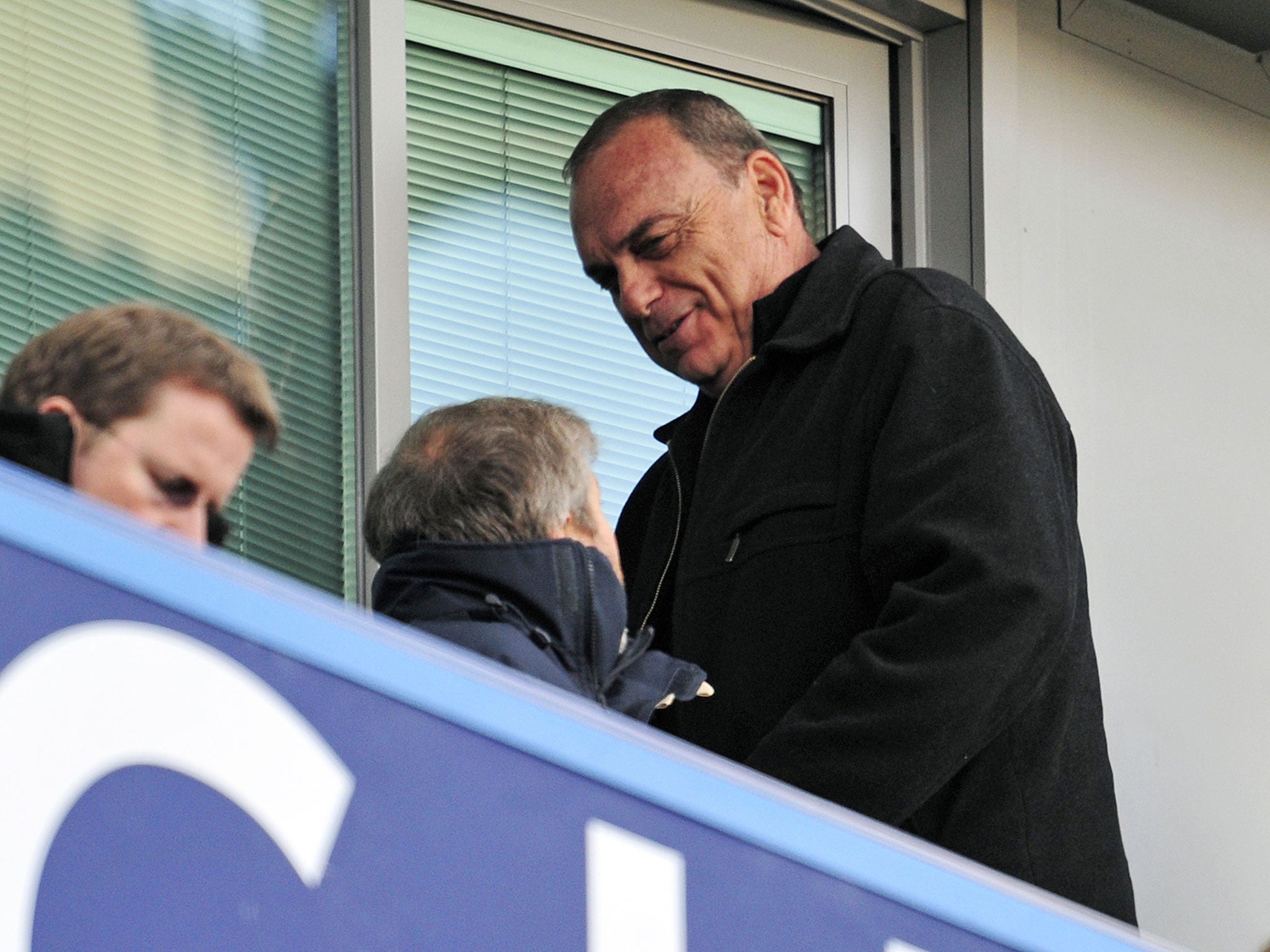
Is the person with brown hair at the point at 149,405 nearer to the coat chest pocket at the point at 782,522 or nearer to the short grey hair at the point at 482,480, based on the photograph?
the short grey hair at the point at 482,480

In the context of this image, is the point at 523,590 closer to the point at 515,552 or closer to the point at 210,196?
the point at 515,552

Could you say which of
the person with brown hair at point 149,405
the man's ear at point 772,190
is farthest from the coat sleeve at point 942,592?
the person with brown hair at point 149,405

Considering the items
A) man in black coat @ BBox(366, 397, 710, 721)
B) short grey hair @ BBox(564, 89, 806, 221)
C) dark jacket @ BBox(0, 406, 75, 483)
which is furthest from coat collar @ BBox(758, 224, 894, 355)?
dark jacket @ BBox(0, 406, 75, 483)

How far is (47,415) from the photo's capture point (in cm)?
124

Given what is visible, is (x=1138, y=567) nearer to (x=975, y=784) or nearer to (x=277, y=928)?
(x=975, y=784)

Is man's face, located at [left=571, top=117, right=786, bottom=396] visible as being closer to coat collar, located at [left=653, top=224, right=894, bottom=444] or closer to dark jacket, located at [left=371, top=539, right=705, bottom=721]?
coat collar, located at [left=653, top=224, right=894, bottom=444]

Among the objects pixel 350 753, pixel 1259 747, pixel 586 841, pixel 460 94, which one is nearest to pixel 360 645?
Answer: pixel 350 753

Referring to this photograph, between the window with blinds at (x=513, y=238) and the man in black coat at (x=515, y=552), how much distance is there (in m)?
1.01

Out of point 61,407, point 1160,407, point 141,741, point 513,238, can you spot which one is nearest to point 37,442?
point 61,407

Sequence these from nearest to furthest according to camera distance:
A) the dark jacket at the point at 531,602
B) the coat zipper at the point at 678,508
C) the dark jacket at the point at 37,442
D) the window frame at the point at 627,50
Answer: the dark jacket at the point at 37,442 < the dark jacket at the point at 531,602 < the coat zipper at the point at 678,508 < the window frame at the point at 627,50

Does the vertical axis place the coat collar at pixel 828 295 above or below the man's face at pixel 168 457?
above

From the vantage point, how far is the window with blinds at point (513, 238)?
2812 millimetres

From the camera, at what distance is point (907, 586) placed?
191 cm

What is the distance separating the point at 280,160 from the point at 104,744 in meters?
1.91
